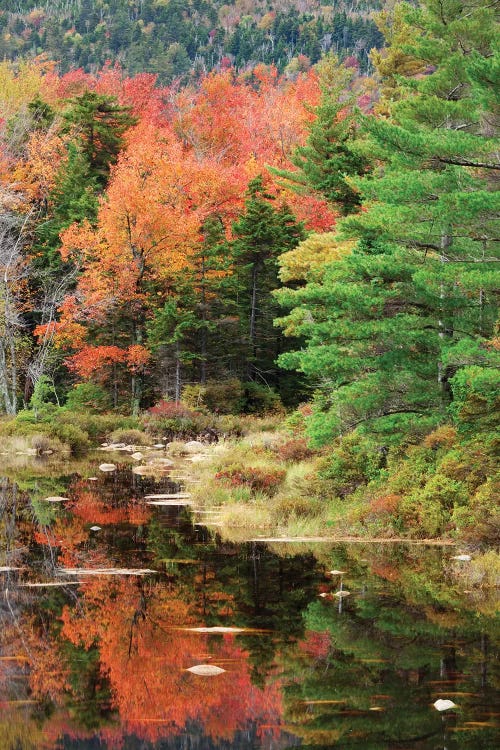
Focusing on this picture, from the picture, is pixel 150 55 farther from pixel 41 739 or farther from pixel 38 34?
pixel 41 739

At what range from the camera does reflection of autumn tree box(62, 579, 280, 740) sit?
7.20 m

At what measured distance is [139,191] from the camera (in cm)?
Result: 4106

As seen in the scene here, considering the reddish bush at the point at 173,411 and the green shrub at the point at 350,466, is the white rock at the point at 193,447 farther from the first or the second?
the green shrub at the point at 350,466

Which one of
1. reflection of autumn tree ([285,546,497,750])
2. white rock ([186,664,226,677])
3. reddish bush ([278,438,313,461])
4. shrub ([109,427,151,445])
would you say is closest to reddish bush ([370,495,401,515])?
reflection of autumn tree ([285,546,497,750])

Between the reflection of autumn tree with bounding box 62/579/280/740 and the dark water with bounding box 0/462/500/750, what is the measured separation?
20mm

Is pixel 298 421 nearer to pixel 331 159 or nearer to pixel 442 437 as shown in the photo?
pixel 331 159

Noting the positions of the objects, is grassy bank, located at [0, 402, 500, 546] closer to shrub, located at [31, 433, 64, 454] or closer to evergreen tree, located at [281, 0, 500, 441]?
evergreen tree, located at [281, 0, 500, 441]

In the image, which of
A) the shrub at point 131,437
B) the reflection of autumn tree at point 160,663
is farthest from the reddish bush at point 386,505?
the shrub at point 131,437

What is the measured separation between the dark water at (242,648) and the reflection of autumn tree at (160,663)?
0.8 inches

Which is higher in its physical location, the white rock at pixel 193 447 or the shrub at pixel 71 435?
the shrub at pixel 71 435

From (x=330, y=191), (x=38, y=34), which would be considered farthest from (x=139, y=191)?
(x=38, y=34)

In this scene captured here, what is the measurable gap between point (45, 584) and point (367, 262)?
772cm

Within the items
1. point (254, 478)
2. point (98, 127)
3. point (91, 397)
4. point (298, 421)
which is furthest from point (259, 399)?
point (254, 478)

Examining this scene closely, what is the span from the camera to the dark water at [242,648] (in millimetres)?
6906
